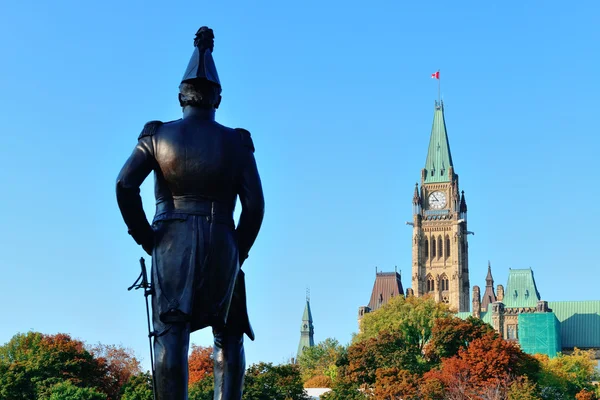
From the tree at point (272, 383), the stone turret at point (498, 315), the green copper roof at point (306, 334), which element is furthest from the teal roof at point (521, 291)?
the tree at point (272, 383)

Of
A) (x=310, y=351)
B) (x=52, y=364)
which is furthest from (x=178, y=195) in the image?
(x=310, y=351)

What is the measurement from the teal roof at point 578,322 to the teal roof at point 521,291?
3.41m

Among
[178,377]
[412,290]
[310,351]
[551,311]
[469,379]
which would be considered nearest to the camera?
[178,377]

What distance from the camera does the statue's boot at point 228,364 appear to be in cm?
1054

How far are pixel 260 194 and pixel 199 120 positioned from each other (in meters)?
0.95

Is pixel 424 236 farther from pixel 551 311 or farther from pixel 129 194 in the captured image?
pixel 129 194

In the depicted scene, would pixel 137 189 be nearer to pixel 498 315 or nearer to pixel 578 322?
pixel 578 322

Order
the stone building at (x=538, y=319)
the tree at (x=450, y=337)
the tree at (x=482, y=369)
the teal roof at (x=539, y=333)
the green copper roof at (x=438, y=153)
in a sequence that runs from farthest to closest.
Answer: the green copper roof at (x=438, y=153), the stone building at (x=538, y=319), the teal roof at (x=539, y=333), the tree at (x=450, y=337), the tree at (x=482, y=369)

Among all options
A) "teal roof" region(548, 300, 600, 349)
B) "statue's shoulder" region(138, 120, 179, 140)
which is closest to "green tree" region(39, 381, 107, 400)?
"statue's shoulder" region(138, 120, 179, 140)

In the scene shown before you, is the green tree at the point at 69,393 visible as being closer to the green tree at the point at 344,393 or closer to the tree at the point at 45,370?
the tree at the point at 45,370

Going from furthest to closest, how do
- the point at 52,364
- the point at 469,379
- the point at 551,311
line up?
1. the point at 551,311
2. the point at 469,379
3. the point at 52,364

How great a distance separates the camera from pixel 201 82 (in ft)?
34.8

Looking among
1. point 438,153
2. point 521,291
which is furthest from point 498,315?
point 438,153

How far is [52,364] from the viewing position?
59.3 metres
